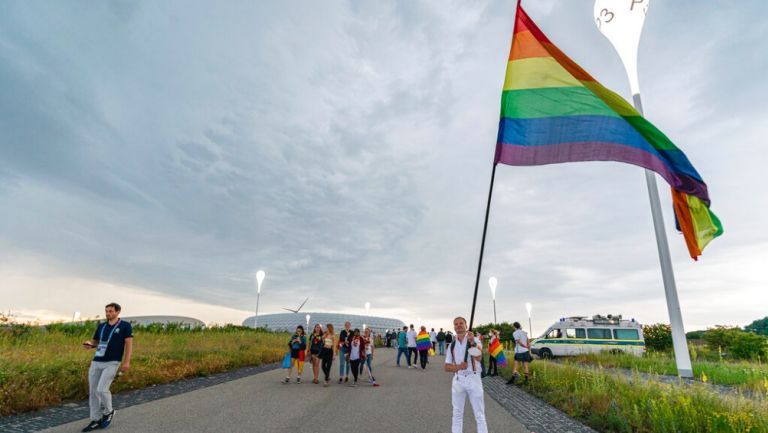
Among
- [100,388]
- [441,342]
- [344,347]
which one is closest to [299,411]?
[100,388]

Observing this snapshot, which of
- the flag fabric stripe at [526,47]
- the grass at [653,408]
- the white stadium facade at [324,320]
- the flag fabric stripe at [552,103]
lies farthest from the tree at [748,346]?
the white stadium facade at [324,320]

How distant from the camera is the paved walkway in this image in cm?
651

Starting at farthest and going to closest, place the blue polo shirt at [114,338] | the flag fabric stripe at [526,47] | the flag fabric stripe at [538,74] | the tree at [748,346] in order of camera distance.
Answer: the tree at [748,346]
the flag fabric stripe at [526,47]
the flag fabric stripe at [538,74]
the blue polo shirt at [114,338]

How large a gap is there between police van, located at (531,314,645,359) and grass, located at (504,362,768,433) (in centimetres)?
1600

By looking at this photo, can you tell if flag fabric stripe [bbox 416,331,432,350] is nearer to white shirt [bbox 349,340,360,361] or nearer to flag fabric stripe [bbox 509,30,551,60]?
white shirt [bbox 349,340,360,361]

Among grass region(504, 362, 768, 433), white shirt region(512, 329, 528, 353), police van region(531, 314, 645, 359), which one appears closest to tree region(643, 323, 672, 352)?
police van region(531, 314, 645, 359)

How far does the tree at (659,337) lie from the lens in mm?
29516

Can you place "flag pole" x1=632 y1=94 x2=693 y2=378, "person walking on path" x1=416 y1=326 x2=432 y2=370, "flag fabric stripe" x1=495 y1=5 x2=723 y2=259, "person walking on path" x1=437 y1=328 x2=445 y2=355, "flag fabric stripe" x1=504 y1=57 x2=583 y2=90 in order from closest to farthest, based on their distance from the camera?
"flag fabric stripe" x1=495 y1=5 x2=723 y2=259, "flag fabric stripe" x1=504 y1=57 x2=583 y2=90, "flag pole" x1=632 y1=94 x2=693 y2=378, "person walking on path" x1=416 y1=326 x2=432 y2=370, "person walking on path" x1=437 y1=328 x2=445 y2=355

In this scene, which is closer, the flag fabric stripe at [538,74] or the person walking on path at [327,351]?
the flag fabric stripe at [538,74]

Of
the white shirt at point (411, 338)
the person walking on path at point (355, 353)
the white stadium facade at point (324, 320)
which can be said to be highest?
the white stadium facade at point (324, 320)

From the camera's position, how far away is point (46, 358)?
993 cm

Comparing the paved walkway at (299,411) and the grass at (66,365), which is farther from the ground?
the grass at (66,365)

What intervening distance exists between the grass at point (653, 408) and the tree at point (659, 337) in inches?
1005

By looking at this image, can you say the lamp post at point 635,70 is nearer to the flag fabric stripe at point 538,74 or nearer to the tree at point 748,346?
the flag fabric stripe at point 538,74
